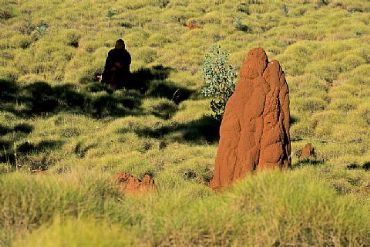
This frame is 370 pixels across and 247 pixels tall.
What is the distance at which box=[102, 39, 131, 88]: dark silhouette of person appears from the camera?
2827cm

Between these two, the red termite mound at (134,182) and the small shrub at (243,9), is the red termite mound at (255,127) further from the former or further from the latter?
the small shrub at (243,9)

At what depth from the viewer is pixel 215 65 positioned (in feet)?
85.4

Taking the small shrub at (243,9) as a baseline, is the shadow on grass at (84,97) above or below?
below

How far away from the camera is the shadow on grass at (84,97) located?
82.9ft

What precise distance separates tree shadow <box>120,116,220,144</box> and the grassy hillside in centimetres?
10

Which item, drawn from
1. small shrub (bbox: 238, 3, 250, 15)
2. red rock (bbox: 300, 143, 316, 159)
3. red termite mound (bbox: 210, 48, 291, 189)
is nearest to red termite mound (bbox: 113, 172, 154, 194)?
red termite mound (bbox: 210, 48, 291, 189)

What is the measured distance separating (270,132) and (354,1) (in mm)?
45449

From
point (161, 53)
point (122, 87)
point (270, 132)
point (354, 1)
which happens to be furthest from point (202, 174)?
point (354, 1)

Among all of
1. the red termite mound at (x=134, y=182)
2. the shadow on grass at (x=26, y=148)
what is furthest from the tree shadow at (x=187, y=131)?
the red termite mound at (x=134, y=182)

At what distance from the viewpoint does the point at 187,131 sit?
2261 centimetres

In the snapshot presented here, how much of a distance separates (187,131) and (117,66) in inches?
296

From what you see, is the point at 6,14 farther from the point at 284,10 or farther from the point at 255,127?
the point at 255,127

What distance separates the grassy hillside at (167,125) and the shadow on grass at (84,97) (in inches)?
3.8

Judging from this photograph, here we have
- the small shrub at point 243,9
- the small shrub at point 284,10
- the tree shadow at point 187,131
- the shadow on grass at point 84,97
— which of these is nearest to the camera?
the tree shadow at point 187,131
